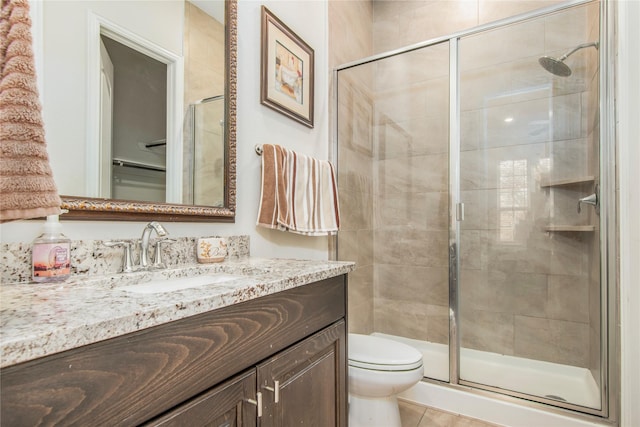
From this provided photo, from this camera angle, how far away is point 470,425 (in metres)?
1.58

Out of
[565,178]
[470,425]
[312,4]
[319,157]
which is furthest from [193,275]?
[565,178]

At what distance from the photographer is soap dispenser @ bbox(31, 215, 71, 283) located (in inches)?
28.6

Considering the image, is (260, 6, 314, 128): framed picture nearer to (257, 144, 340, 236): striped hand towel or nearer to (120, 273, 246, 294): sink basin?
(257, 144, 340, 236): striped hand towel

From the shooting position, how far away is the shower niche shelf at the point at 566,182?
1654 millimetres

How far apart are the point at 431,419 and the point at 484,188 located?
1.33 metres

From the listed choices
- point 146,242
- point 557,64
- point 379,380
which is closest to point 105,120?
point 146,242

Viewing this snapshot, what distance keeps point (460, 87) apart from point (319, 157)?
0.94 metres

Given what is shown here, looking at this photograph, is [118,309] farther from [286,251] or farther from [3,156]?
[286,251]

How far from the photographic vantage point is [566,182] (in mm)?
1804

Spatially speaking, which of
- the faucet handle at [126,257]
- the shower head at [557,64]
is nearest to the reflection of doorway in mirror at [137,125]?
the faucet handle at [126,257]

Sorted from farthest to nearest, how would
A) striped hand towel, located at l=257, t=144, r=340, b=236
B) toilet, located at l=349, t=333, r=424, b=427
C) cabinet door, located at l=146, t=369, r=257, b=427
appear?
1. striped hand towel, located at l=257, t=144, r=340, b=236
2. toilet, located at l=349, t=333, r=424, b=427
3. cabinet door, located at l=146, t=369, r=257, b=427

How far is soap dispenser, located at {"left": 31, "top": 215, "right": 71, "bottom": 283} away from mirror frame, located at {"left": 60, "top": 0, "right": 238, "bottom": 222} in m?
0.07

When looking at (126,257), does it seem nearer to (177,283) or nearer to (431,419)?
(177,283)

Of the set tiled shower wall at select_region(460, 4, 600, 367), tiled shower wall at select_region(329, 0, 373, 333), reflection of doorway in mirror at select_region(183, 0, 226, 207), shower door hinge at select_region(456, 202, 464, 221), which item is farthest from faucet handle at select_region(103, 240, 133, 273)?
tiled shower wall at select_region(460, 4, 600, 367)
